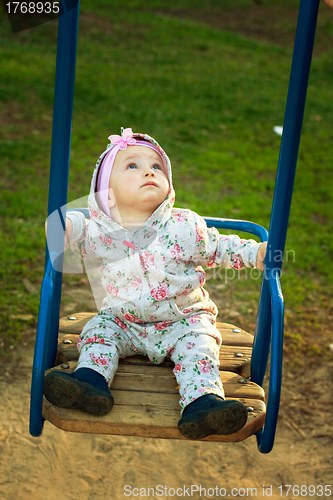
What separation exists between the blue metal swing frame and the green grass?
141cm

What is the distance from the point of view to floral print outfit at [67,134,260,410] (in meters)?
1.70

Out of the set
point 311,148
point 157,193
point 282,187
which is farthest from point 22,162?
point 282,187

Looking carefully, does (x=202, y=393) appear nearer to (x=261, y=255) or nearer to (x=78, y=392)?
(x=78, y=392)

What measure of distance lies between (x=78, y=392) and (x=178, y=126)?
4815 mm

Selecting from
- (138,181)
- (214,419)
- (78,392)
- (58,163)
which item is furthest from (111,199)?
(214,419)

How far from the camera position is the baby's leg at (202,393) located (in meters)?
1.41

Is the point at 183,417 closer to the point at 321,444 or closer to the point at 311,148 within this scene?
the point at 321,444

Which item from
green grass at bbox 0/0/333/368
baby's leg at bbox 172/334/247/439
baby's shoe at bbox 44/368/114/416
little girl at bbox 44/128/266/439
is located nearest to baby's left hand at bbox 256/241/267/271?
little girl at bbox 44/128/266/439

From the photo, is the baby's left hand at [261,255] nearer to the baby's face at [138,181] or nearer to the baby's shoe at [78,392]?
the baby's face at [138,181]

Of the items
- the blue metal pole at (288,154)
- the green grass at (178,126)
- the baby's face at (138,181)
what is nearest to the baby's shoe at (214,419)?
the blue metal pole at (288,154)

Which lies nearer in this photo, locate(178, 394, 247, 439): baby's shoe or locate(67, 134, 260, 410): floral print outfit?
locate(178, 394, 247, 439): baby's shoe

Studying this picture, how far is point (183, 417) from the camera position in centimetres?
142

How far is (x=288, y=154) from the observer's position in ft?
5.03

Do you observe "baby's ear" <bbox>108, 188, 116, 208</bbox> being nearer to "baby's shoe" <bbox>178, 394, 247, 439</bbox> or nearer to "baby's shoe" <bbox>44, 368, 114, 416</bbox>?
"baby's shoe" <bbox>44, 368, 114, 416</bbox>
